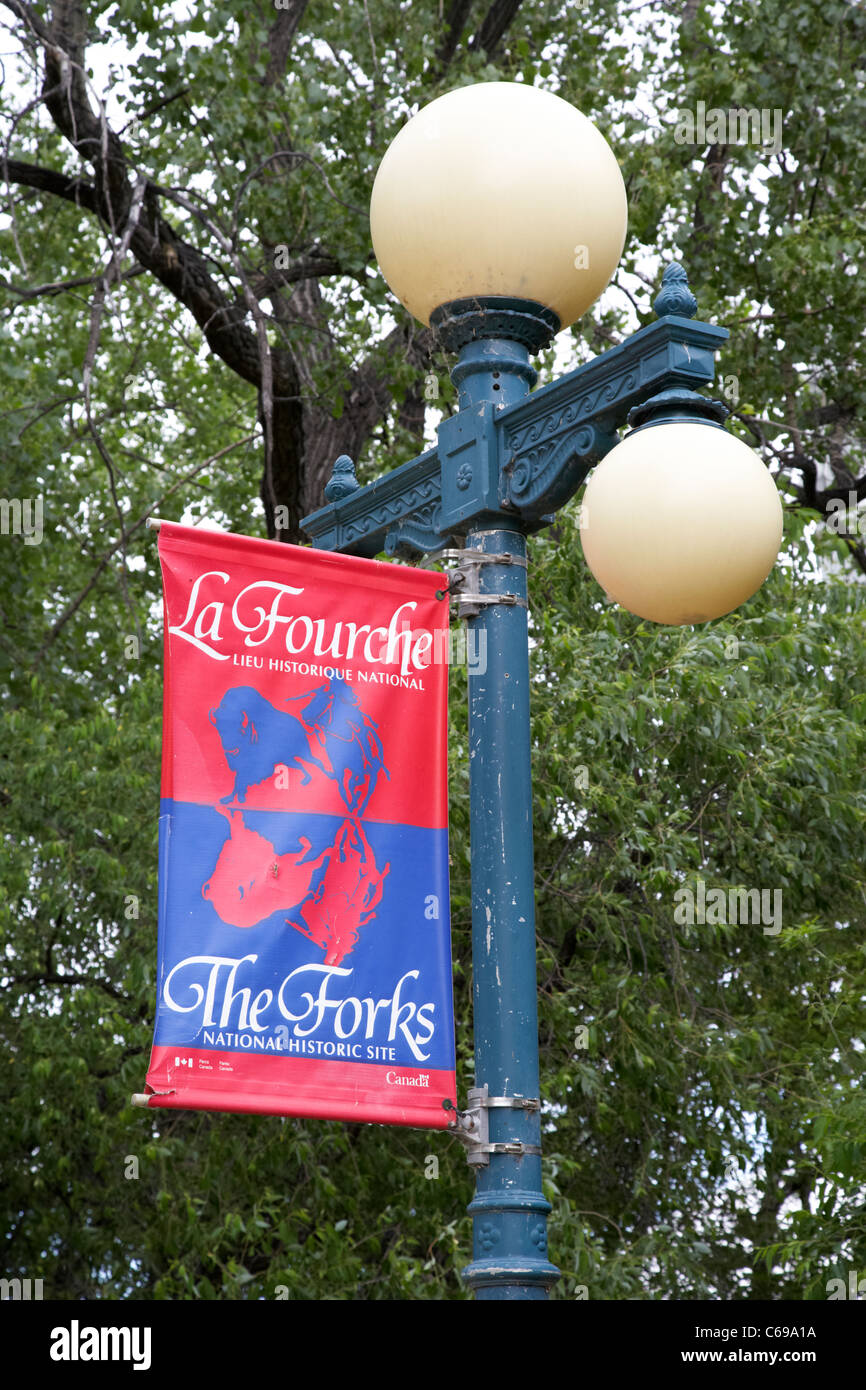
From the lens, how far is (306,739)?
328cm

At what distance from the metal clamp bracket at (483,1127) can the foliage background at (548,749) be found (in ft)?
7.13

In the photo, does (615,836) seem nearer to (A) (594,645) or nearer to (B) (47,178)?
(A) (594,645)

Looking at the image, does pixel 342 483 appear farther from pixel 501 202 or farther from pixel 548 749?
pixel 548 749

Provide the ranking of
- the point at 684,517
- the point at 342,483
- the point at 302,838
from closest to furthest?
1. the point at 684,517
2. the point at 302,838
3. the point at 342,483

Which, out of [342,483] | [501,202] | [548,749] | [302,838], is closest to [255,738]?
[302,838]

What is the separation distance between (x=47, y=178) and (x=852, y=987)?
6.49 metres

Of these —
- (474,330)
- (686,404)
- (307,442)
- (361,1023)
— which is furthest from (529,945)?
(307,442)

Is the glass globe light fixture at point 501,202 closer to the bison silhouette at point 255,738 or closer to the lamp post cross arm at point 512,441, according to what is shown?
the lamp post cross arm at point 512,441

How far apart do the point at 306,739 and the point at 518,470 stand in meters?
0.75

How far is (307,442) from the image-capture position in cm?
1011

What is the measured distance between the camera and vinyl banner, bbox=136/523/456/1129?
3.03 m

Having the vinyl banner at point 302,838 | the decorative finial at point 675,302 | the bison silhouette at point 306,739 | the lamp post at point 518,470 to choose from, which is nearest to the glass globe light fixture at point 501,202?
the lamp post at point 518,470

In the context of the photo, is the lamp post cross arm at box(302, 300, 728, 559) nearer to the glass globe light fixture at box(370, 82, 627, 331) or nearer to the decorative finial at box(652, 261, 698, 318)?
the decorative finial at box(652, 261, 698, 318)
